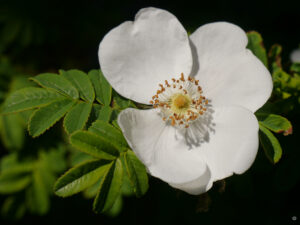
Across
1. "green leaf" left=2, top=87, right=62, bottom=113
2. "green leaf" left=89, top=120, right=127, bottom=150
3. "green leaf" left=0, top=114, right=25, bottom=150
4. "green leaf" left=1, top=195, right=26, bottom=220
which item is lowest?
"green leaf" left=1, top=195, right=26, bottom=220

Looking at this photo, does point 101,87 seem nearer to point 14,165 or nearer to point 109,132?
point 109,132

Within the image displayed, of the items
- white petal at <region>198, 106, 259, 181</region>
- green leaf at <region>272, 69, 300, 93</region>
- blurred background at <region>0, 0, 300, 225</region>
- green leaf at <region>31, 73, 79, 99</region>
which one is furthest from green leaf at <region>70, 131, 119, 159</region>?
green leaf at <region>272, 69, 300, 93</region>

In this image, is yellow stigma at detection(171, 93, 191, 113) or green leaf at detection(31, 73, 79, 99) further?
yellow stigma at detection(171, 93, 191, 113)

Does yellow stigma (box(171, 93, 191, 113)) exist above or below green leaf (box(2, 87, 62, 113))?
below

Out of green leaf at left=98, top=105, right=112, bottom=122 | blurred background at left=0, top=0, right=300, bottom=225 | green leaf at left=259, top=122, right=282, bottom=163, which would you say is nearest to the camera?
green leaf at left=259, top=122, right=282, bottom=163

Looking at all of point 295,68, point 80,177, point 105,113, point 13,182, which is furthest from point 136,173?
point 13,182

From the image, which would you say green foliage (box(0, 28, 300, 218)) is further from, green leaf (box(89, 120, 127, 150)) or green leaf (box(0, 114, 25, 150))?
green leaf (box(0, 114, 25, 150))

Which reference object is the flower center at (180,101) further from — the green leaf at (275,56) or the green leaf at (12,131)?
the green leaf at (12,131)

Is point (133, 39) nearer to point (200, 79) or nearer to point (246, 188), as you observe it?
point (200, 79)
